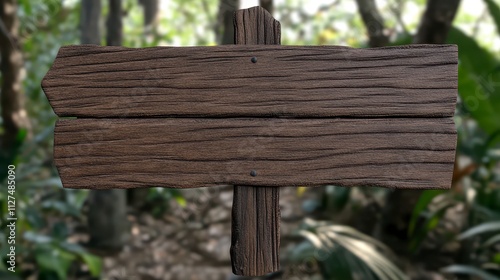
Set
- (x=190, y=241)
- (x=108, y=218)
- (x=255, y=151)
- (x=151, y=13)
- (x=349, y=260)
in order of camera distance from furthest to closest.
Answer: (x=151, y=13) < (x=190, y=241) < (x=108, y=218) < (x=349, y=260) < (x=255, y=151)

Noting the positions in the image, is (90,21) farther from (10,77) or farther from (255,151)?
(255,151)

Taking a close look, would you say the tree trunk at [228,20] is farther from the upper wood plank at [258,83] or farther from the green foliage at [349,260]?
the upper wood plank at [258,83]

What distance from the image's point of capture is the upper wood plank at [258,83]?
0.84 m

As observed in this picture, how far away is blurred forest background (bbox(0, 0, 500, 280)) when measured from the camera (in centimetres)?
207

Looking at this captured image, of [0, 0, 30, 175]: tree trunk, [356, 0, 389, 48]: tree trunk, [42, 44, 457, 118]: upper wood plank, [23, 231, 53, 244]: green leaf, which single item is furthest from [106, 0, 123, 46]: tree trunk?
[42, 44, 457, 118]: upper wood plank

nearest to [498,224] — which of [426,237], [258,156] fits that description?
[426,237]

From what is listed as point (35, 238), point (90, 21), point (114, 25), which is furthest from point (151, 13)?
point (35, 238)

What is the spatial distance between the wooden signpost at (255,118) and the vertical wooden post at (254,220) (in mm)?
27

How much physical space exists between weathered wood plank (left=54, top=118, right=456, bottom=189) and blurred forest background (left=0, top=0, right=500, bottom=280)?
3.26ft

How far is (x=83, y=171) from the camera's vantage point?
2.79 ft

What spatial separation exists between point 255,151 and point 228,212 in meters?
2.05

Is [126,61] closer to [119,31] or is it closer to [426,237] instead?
[119,31]

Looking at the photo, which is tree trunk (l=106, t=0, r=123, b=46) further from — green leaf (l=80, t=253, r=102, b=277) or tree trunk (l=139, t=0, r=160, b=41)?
tree trunk (l=139, t=0, r=160, b=41)

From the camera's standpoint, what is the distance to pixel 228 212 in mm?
2867
